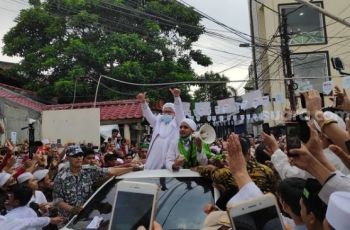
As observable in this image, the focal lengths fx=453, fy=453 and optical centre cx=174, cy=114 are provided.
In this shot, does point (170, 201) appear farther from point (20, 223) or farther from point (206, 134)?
point (206, 134)

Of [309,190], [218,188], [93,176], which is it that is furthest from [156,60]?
[309,190]

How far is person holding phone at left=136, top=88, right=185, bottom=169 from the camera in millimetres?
6086

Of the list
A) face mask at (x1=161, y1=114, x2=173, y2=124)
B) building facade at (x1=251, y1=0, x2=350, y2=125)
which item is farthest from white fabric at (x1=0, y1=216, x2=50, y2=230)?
building facade at (x1=251, y1=0, x2=350, y2=125)

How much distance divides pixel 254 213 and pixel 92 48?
66.8 ft

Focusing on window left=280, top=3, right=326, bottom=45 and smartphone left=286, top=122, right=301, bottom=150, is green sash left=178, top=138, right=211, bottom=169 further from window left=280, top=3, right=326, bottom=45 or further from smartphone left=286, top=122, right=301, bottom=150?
window left=280, top=3, right=326, bottom=45

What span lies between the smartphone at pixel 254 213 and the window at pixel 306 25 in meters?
27.0

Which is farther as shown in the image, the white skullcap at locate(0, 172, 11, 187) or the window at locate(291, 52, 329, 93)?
the window at locate(291, 52, 329, 93)

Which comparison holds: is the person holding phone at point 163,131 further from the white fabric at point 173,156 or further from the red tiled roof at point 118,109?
the red tiled roof at point 118,109

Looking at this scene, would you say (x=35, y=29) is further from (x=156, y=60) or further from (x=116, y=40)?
(x=156, y=60)

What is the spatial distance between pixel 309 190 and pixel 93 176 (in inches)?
142

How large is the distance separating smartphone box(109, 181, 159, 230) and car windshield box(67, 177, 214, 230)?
1.78 m

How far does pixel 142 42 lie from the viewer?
864 inches

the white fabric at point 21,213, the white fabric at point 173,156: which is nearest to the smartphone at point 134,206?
the white fabric at point 21,213

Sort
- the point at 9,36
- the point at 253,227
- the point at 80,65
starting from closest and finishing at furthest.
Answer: the point at 253,227 → the point at 80,65 → the point at 9,36
